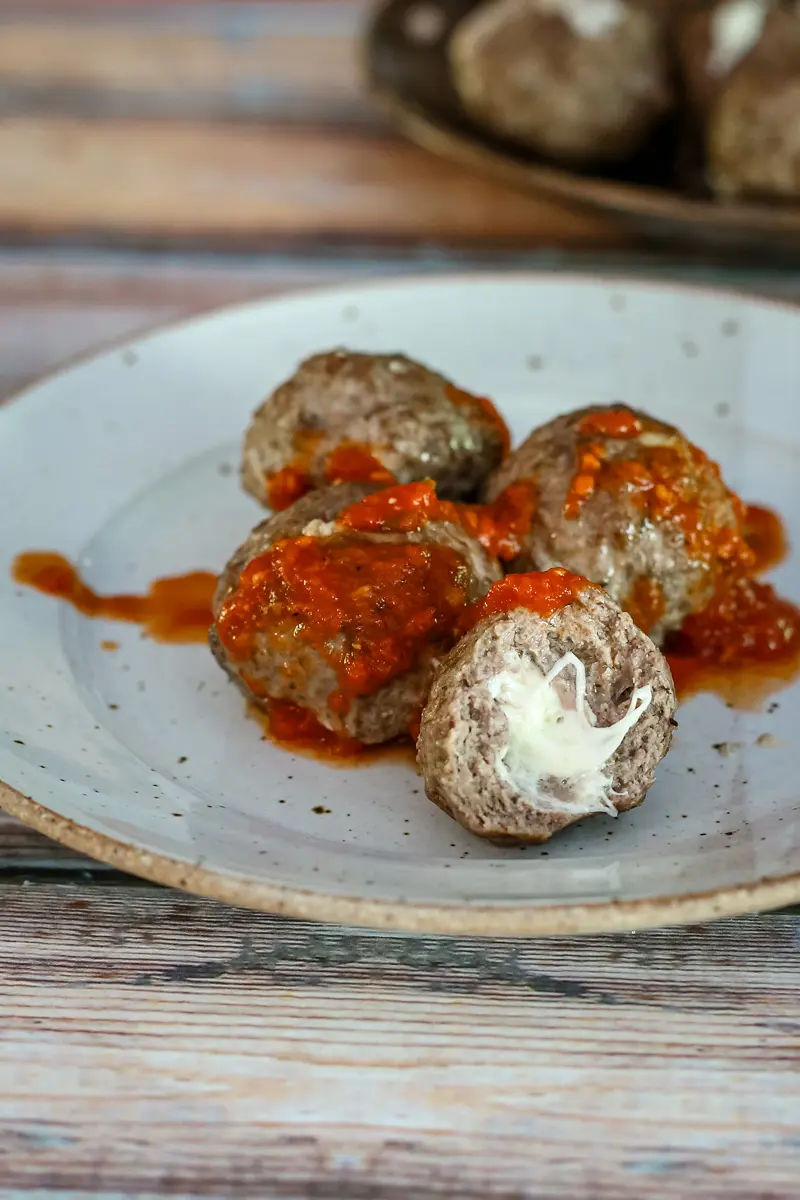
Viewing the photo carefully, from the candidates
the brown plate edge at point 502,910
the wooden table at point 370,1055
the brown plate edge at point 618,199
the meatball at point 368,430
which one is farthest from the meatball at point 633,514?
the brown plate edge at point 618,199

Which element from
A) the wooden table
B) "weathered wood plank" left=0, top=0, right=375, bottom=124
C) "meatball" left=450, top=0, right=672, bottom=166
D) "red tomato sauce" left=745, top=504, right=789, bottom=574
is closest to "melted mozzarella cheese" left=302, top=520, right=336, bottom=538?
the wooden table

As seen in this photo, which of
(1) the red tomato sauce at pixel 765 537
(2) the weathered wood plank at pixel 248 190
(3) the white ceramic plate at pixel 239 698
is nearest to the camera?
(3) the white ceramic plate at pixel 239 698

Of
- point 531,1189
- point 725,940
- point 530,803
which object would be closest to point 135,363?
point 530,803

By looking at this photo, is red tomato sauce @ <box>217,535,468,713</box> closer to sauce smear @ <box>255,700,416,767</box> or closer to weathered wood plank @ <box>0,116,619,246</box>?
sauce smear @ <box>255,700,416,767</box>

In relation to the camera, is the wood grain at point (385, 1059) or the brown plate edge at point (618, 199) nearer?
the wood grain at point (385, 1059)

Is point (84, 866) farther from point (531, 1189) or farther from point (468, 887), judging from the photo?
point (531, 1189)

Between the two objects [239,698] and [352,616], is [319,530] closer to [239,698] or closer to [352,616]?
[352,616]

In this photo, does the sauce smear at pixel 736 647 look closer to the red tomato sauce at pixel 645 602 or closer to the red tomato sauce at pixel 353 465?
the red tomato sauce at pixel 645 602
